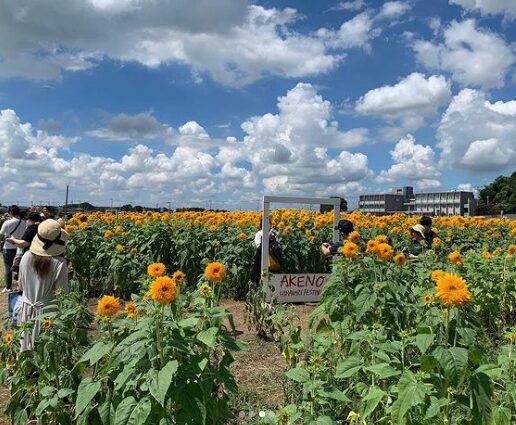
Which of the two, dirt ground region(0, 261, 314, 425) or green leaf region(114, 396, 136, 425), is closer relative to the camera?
green leaf region(114, 396, 136, 425)

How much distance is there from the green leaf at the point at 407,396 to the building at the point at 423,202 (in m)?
23.1

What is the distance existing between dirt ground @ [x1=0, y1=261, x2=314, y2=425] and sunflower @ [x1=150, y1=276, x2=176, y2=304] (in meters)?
0.91

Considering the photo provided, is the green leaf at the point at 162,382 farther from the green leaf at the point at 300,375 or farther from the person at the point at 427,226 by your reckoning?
the person at the point at 427,226

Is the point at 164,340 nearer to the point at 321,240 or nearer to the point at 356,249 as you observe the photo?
the point at 356,249

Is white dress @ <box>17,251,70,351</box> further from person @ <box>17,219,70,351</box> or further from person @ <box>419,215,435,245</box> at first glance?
person @ <box>419,215,435,245</box>

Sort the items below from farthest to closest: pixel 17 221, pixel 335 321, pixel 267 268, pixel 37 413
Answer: pixel 17 221, pixel 267 268, pixel 335 321, pixel 37 413

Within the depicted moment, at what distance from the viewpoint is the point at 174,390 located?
101 inches

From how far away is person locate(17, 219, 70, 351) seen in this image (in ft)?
15.2

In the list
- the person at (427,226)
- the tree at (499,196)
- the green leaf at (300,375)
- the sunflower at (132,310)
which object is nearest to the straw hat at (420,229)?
the person at (427,226)

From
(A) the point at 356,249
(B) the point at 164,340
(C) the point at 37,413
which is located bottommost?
(C) the point at 37,413

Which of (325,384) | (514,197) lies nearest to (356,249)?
(325,384)

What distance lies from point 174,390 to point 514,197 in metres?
78.7

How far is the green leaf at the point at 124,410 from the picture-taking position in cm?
248

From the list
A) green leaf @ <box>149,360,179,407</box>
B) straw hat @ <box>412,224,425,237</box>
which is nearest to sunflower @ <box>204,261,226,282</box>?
green leaf @ <box>149,360,179,407</box>
